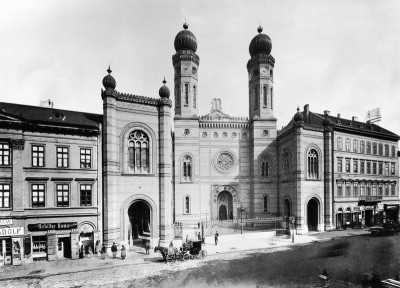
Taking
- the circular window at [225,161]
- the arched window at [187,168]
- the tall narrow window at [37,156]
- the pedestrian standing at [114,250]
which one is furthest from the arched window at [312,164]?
the tall narrow window at [37,156]

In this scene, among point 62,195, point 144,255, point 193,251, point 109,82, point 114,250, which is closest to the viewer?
point 193,251

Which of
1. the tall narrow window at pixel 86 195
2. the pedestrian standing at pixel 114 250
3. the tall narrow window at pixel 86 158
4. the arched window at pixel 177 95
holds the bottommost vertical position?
the pedestrian standing at pixel 114 250

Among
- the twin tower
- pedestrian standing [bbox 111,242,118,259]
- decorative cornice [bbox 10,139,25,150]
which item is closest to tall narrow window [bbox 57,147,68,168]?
decorative cornice [bbox 10,139,25,150]

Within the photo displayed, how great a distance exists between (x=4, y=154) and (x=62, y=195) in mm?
5142

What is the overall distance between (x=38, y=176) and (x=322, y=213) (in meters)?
29.7

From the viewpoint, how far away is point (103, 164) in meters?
22.4

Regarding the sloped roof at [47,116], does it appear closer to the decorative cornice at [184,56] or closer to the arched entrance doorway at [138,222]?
the arched entrance doorway at [138,222]

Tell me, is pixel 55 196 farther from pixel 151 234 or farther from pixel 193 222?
pixel 193 222

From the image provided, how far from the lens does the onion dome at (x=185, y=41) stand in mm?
33594

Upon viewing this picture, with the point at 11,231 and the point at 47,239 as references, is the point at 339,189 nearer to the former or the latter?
the point at 47,239

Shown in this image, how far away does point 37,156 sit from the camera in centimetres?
2041

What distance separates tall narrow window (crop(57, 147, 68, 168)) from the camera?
830 inches

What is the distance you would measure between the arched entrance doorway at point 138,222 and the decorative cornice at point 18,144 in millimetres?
10902

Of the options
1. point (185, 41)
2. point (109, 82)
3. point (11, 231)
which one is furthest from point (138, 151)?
point (185, 41)
